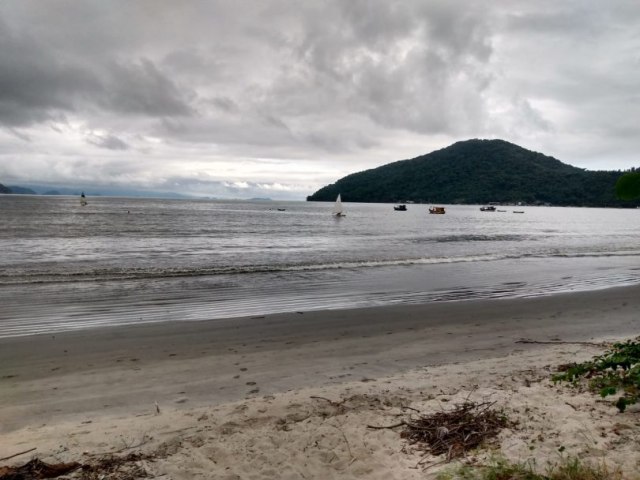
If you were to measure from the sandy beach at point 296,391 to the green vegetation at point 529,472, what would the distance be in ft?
0.64

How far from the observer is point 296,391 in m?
6.55

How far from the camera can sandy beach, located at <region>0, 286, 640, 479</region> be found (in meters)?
4.50

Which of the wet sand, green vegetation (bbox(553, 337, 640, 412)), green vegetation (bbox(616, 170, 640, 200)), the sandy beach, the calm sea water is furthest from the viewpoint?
the calm sea water

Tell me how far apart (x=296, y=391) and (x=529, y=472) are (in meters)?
3.48

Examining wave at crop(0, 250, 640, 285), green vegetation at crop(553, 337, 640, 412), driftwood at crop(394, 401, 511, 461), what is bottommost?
wave at crop(0, 250, 640, 285)

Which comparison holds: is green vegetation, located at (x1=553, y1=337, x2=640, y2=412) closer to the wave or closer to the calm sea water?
the calm sea water

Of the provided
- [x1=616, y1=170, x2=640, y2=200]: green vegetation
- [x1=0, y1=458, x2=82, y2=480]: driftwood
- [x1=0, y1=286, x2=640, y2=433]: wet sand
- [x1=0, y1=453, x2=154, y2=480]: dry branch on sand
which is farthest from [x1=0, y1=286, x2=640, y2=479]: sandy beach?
[x1=616, y1=170, x2=640, y2=200]: green vegetation

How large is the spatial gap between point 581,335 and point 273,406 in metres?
7.77

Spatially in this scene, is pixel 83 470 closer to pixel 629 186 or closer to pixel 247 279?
pixel 629 186

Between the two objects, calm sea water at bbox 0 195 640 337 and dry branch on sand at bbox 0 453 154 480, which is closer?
dry branch on sand at bbox 0 453 154 480

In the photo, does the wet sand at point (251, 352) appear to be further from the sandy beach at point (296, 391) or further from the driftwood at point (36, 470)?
the driftwood at point (36, 470)

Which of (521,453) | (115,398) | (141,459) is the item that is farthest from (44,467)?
(521,453)

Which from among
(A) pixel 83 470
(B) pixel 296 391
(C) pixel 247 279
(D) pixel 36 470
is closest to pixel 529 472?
(B) pixel 296 391

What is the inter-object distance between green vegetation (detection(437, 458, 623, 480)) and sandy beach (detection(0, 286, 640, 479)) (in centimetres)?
20
